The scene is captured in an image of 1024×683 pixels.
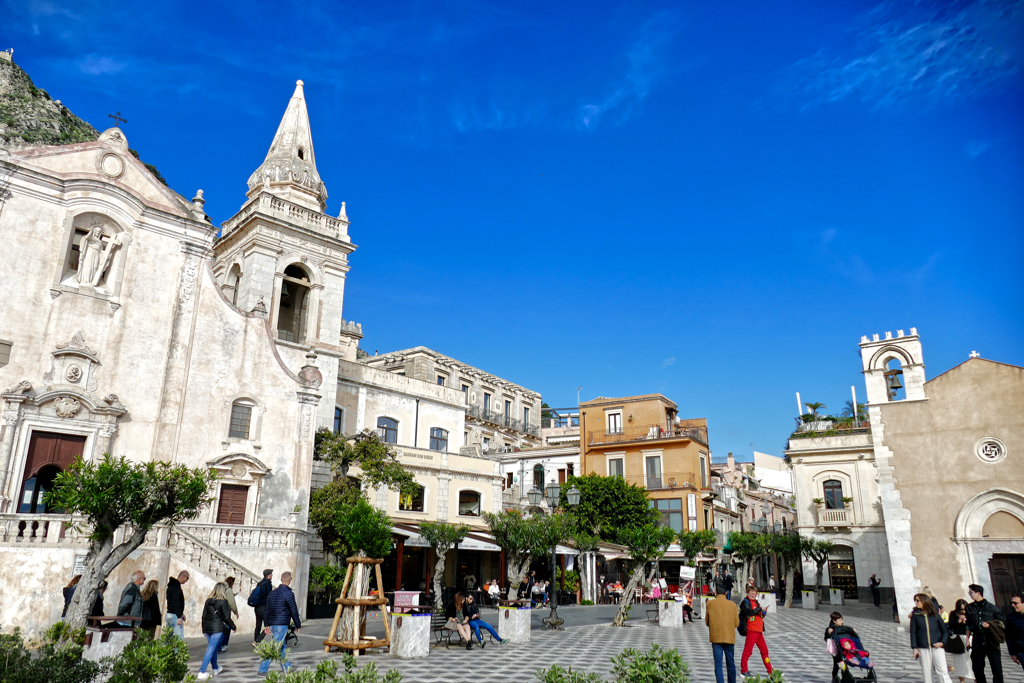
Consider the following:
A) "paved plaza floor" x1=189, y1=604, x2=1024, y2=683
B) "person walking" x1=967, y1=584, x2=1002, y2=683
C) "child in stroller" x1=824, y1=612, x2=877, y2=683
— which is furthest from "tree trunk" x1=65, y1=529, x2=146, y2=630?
"person walking" x1=967, y1=584, x2=1002, y2=683

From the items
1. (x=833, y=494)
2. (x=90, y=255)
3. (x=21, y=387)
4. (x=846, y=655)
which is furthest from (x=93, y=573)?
(x=833, y=494)

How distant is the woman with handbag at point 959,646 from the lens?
1101 cm

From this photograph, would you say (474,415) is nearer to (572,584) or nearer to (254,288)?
(572,584)

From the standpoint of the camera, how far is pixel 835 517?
132ft

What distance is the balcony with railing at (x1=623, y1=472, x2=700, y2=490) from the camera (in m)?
44.0

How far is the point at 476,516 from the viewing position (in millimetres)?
36156

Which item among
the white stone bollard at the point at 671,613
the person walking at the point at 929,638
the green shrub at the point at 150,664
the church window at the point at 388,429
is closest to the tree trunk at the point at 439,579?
the white stone bollard at the point at 671,613

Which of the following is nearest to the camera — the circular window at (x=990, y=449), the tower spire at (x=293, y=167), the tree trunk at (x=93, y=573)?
the tree trunk at (x=93, y=573)

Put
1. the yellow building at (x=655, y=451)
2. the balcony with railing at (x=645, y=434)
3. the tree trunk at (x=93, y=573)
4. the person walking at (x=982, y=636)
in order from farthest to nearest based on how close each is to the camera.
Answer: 1. the balcony with railing at (x=645, y=434)
2. the yellow building at (x=655, y=451)
3. the tree trunk at (x=93, y=573)
4. the person walking at (x=982, y=636)

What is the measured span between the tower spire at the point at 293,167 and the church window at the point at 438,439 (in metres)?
12.9

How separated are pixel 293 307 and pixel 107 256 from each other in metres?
12.3

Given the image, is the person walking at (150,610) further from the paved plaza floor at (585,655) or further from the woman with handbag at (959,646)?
the woman with handbag at (959,646)

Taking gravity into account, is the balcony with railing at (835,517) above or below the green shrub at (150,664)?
above

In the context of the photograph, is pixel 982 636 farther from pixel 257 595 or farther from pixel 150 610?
pixel 150 610
